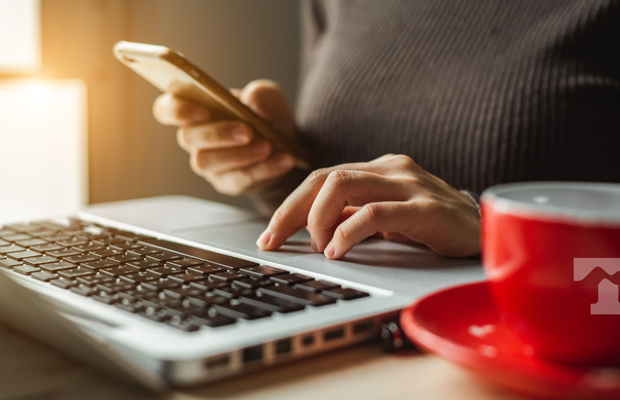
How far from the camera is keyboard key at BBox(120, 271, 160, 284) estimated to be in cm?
40

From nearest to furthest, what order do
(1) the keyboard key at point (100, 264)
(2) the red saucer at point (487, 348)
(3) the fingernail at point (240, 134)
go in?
(2) the red saucer at point (487, 348) → (1) the keyboard key at point (100, 264) → (3) the fingernail at point (240, 134)

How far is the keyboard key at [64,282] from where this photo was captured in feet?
1.28

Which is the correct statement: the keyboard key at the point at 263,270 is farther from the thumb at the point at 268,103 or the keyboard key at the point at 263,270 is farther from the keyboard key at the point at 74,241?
the thumb at the point at 268,103

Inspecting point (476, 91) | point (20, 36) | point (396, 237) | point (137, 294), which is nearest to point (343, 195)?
point (396, 237)

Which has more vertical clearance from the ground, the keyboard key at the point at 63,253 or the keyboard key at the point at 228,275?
the keyboard key at the point at 228,275

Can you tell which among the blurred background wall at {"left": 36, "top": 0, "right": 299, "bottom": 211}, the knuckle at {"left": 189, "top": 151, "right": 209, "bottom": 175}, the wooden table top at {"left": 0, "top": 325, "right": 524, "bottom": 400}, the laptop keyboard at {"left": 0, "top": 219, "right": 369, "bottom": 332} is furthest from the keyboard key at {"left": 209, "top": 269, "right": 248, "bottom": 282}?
the blurred background wall at {"left": 36, "top": 0, "right": 299, "bottom": 211}

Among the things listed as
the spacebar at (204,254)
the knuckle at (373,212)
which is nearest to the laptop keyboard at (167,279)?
the spacebar at (204,254)

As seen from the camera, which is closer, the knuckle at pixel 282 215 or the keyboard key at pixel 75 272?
the keyboard key at pixel 75 272

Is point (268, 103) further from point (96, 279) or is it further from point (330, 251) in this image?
point (96, 279)

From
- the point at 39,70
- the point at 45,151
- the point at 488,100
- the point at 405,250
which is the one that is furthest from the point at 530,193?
the point at 45,151

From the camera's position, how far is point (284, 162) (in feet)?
2.98

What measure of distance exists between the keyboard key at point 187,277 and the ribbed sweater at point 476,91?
56 cm

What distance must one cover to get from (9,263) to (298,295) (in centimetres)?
26

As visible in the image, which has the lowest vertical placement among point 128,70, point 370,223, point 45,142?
point 45,142
